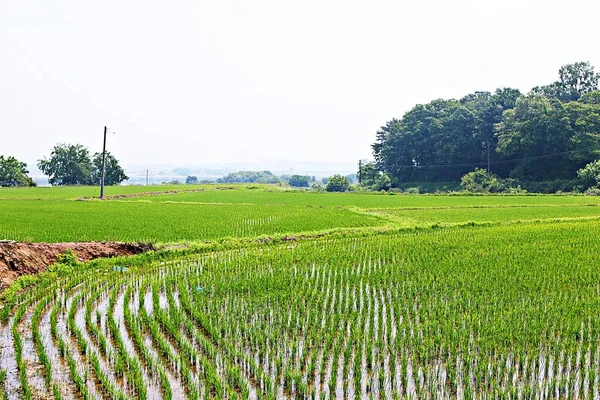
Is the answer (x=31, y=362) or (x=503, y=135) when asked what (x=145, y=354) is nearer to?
(x=31, y=362)

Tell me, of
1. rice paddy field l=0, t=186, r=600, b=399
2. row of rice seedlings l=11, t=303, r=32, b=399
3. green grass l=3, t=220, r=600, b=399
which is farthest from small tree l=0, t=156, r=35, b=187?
row of rice seedlings l=11, t=303, r=32, b=399

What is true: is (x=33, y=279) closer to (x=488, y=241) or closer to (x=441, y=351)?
(x=441, y=351)

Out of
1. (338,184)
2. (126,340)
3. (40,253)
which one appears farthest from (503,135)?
(126,340)

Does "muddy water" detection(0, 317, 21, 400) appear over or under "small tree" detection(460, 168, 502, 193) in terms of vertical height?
under

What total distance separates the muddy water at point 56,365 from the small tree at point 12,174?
50015 millimetres

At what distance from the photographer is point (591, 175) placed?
1511 inches

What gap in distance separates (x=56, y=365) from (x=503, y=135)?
1896 inches

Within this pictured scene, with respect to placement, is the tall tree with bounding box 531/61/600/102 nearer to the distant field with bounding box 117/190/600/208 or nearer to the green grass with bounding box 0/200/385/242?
the distant field with bounding box 117/190/600/208

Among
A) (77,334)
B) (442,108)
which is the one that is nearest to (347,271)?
(77,334)

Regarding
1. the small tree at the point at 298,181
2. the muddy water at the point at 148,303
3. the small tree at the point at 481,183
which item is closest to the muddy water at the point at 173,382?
the muddy water at the point at 148,303

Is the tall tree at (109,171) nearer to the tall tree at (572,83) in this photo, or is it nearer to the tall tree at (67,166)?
the tall tree at (67,166)

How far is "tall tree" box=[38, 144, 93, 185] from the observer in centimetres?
5991

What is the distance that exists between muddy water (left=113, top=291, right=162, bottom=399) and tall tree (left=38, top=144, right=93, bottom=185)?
2275 inches

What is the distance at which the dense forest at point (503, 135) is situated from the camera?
143ft
